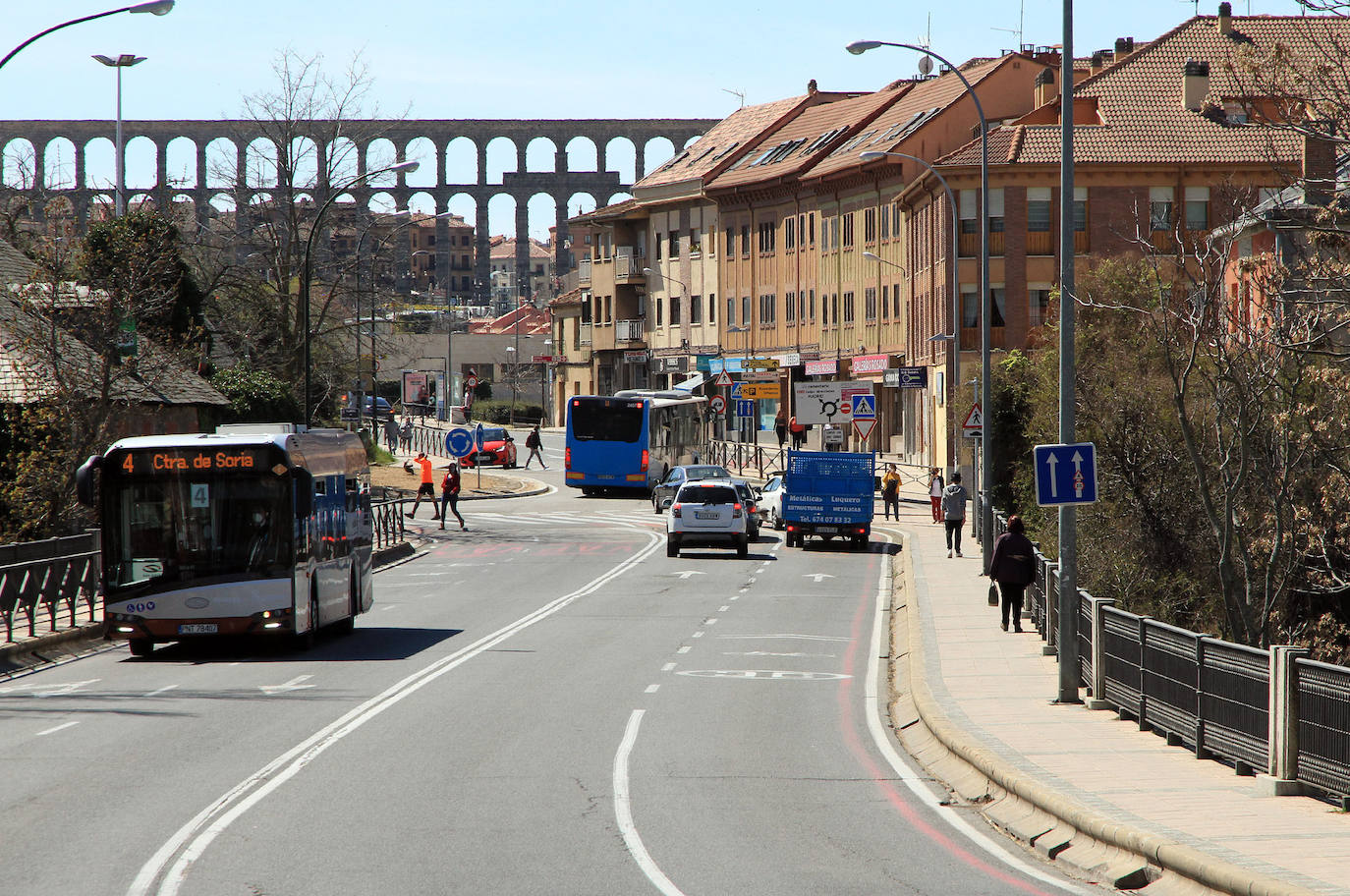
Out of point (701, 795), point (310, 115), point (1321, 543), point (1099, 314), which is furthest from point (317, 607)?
point (310, 115)

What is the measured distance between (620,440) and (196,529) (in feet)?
124

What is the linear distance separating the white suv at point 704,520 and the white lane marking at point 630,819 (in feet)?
73.3

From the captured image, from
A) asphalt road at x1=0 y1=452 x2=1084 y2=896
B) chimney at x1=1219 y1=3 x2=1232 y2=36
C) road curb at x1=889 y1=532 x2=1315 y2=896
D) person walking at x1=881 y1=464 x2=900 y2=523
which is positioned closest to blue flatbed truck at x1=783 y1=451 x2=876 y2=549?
person walking at x1=881 y1=464 x2=900 y2=523

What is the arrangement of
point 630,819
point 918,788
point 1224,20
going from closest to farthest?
point 630,819
point 918,788
point 1224,20

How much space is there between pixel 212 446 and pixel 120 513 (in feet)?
4.30

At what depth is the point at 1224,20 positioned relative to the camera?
65562 millimetres

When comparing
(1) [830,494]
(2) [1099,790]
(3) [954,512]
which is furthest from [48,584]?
(1) [830,494]

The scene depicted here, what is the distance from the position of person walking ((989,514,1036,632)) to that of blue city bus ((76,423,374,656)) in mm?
8756

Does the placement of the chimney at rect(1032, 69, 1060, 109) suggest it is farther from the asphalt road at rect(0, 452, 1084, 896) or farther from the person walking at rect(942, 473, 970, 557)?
the asphalt road at rect(0, 452, 1084, 896)

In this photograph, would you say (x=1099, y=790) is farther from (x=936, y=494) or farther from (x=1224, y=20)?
(x=1224, y=20)

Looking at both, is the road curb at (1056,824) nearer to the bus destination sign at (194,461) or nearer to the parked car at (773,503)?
the bus destination sign at (194,461)

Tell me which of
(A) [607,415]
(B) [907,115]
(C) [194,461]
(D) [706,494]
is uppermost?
(B) [907,115]

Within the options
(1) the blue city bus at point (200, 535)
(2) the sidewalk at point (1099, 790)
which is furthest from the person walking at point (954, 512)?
(1) the blue city bus at point (200, 535)

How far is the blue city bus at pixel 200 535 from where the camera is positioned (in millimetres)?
19438
